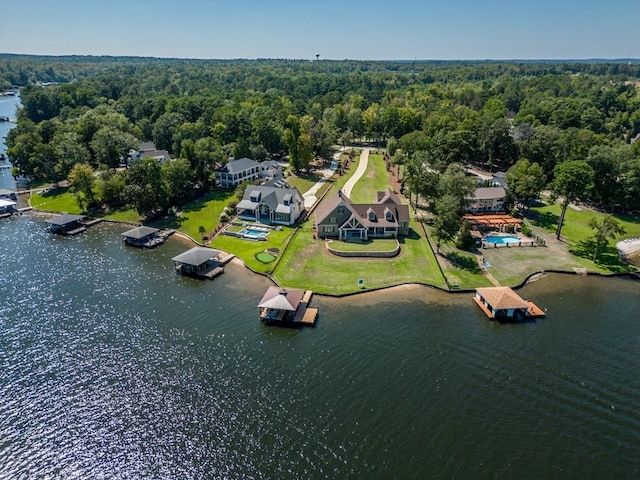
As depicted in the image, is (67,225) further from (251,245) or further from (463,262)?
(463,262)

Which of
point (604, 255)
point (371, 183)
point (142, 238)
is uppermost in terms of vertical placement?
point (371, 183)

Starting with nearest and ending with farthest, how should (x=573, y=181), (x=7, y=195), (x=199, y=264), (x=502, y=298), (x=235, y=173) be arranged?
(x=502, y=298), (x=199, y=264), (x=573, y=181), (x=7, y=195), (x=235, y=173)

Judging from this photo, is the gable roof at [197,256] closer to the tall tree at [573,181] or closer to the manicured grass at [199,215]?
the manicured grass at [199,215]

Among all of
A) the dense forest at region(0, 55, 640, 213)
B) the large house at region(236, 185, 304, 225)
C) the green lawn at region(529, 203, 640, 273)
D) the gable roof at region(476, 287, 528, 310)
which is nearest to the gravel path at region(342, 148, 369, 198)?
the dense forest at region(0, 55, 640, 213)

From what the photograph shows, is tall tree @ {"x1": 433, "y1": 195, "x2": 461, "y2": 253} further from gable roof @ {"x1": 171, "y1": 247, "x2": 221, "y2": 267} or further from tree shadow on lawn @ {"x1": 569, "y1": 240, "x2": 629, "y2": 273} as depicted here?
gable roof @ {"x1": 171, "y1": 247, "x2": 221, "y2": 267}

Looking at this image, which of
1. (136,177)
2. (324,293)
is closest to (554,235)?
(324,293)

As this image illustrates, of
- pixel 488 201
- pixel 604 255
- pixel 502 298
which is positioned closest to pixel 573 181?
pixel 604 255

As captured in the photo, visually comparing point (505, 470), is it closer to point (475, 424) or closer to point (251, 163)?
point (475, 424)
